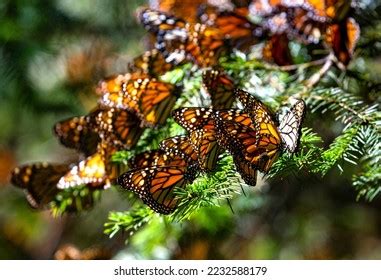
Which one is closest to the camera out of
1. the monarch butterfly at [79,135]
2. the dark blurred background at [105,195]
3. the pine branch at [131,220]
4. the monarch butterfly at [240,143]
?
the monarch butterfly at [240,143]

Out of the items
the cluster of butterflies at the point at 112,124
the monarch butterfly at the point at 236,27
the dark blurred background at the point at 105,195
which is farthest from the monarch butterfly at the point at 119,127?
the dark blurred background at the point at 105,195

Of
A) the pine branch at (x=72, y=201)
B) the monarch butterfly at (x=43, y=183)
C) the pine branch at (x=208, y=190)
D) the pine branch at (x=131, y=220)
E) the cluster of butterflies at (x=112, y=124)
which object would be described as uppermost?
the pine branch at (x=208, y=190)

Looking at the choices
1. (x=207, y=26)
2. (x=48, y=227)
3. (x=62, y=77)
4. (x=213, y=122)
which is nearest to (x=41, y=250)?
(x=48, y=227)

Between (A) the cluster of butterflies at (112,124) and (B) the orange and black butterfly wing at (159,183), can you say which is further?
(A) the cluster of butterflies at (112,124)

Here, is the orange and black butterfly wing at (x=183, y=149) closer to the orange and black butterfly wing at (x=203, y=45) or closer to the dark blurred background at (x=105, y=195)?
the orange and black butterfly wing at (x=203, y=45)

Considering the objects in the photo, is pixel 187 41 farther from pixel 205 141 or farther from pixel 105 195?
pixel 105 195

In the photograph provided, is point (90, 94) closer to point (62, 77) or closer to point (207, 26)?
point (62, 77)

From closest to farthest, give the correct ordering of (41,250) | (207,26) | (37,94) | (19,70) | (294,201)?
(207,26) → (19,70) → (37,94) → (294,201) → (41,250)
